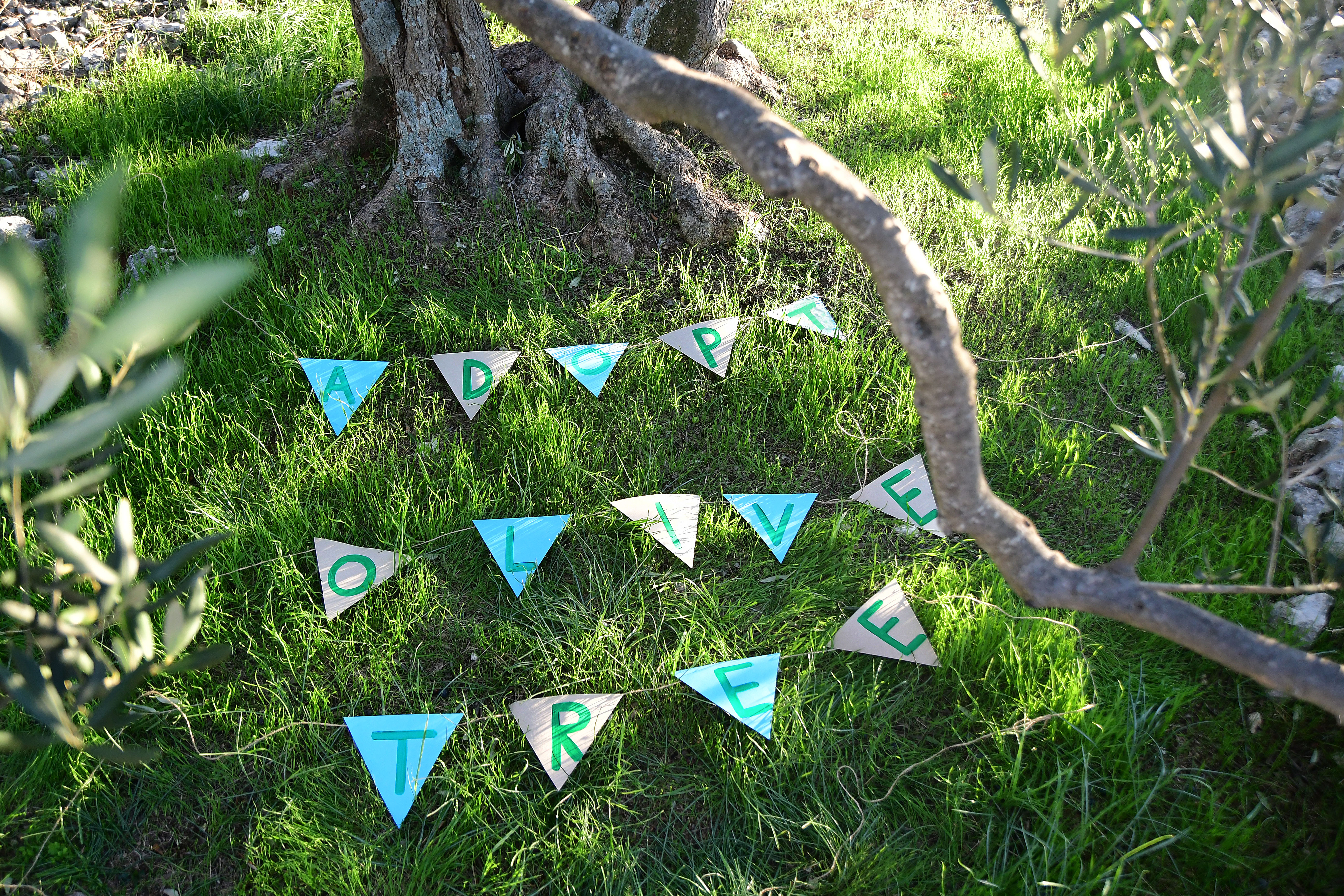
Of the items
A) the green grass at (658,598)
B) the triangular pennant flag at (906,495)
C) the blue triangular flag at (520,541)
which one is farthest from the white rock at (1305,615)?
the blue triangular flag at (520,541)

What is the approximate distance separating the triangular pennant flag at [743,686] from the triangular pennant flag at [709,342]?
1100 millimetres

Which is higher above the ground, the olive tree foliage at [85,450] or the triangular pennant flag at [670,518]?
the olive tree foliage at [85,450]

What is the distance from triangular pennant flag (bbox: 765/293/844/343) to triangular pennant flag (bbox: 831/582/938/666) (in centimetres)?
110

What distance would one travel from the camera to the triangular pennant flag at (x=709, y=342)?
2957mm

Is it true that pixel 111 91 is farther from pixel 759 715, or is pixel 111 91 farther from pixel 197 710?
pixel 759 715

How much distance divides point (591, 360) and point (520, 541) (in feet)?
2.49

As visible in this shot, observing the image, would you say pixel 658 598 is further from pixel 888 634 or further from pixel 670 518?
pixel 888 634

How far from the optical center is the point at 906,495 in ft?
8.73

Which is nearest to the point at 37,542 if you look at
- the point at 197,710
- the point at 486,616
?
the point at 197,710

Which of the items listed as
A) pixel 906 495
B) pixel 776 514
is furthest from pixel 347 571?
pixel 906 495

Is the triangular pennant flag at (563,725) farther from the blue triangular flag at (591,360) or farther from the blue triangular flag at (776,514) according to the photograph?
the blue triangular flag at (591,360)

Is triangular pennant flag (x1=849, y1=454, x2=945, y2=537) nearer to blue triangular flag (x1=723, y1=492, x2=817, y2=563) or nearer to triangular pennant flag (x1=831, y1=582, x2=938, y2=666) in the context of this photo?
blue triangular flag (x1=723, y1=492, x2=817, y2=563)

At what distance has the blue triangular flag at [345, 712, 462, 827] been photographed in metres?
2.00

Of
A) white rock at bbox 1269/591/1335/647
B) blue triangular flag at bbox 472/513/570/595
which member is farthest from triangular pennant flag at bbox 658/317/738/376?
white rock at bbox 1269/591/1335/647
